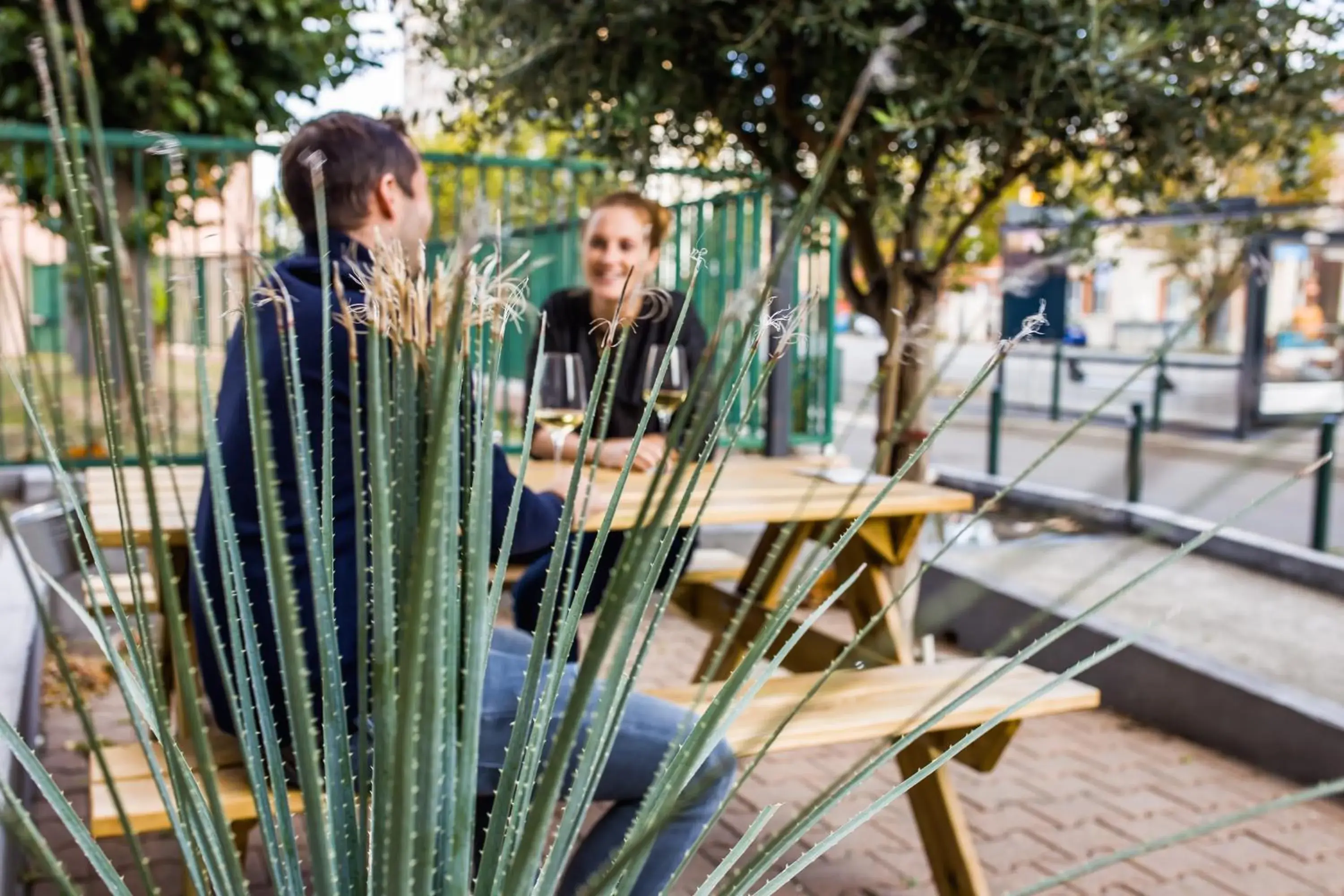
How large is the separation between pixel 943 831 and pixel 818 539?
2.35ft

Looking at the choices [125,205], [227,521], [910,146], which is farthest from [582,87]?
[227,521]

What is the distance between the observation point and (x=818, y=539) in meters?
2.95

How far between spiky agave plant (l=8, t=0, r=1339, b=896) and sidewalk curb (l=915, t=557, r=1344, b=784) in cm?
231

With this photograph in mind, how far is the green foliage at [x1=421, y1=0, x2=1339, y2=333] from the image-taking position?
3.54 metres

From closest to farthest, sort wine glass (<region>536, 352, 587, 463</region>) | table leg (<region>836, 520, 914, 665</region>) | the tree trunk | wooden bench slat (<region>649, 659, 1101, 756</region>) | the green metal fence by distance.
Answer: wooden bench slat (<region>649, 659, 1101, 756</region>) → wine glass (<region>536, 352, 587, 463</region>) → table leg (<region>836, 520, 914, 665</region>) → the tree trunk → the green metal fence

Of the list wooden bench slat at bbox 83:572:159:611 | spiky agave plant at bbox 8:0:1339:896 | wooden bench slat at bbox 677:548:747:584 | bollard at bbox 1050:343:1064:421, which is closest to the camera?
spiky agave plant at bbox 8:0:1339:896

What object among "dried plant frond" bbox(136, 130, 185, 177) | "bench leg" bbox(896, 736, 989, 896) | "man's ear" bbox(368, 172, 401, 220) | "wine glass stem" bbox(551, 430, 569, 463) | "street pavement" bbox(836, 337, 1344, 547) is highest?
"man's ear" bbox(368, 172, 401, 220)

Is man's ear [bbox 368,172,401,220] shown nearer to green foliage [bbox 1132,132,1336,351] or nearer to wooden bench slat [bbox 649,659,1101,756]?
wooden bench slat [bbox 649,659,1101,756]

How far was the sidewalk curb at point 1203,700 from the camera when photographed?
3463 mm

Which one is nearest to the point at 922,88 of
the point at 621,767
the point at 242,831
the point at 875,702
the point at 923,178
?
the point at 923,178

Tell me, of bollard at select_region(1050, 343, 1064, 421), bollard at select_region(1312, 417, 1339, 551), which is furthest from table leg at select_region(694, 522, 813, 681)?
bollard at select_region(1050, 343, 1064, 421)

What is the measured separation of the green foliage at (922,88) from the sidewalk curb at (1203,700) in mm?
1335

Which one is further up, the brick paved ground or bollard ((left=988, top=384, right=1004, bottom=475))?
bollard ((left=988, top=384, right=1004, bottom=475))

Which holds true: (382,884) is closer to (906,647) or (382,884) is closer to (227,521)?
(227,521)
